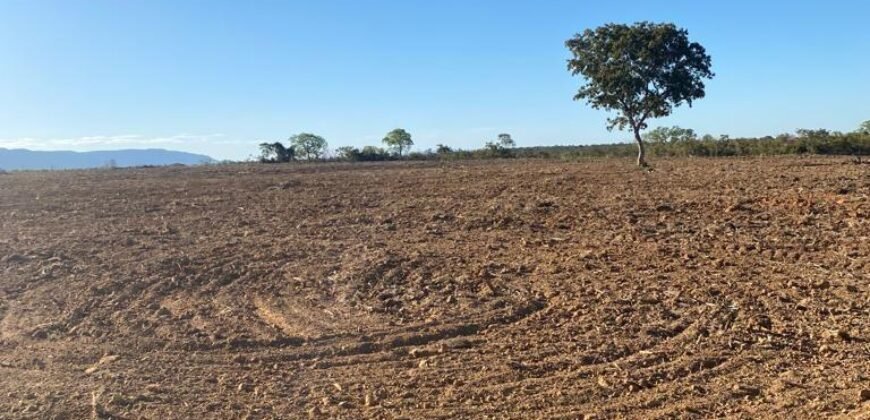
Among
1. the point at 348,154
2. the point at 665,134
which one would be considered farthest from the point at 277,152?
the point at 665,134

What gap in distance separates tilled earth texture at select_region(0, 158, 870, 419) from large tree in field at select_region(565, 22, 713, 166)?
14.6 m

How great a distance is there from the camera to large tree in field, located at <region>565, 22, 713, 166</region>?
2488cm

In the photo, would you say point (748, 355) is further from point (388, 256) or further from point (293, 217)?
point (293, 217)

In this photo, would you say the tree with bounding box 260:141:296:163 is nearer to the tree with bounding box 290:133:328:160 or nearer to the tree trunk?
the tree with bounding box 290:133:328:160

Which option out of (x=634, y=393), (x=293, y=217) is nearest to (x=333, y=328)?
(x=634, y=393)

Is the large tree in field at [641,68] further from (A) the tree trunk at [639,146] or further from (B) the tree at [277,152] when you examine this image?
(B) the tree at [277,152]

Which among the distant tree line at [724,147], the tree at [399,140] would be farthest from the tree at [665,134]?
the tree at [399,140]

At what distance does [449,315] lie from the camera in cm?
571

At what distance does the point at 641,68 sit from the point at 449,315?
71.4ft

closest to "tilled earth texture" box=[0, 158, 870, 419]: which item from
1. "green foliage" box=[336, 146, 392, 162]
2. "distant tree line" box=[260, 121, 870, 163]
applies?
"distant tree line" box=[260, 121, 870, 163]

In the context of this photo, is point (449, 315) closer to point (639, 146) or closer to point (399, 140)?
point (639, 146)

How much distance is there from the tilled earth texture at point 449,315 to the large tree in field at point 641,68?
14.6 metres

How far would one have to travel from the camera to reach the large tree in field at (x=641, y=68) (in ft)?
81.6

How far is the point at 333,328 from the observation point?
5.46 metres
